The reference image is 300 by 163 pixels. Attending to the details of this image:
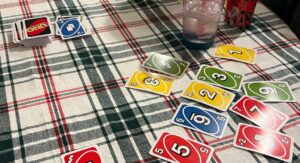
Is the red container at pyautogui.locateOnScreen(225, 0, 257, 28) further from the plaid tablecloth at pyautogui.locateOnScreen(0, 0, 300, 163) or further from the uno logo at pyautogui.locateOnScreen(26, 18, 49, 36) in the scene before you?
the uno logo at pyautogui.locateOnScreen(26, 18, 49, 36)

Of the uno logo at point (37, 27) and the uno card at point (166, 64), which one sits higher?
the uno logo at point (37, 27)

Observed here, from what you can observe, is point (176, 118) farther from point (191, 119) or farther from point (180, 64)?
point (180, 64)

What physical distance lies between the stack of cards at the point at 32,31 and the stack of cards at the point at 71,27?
0.04 m

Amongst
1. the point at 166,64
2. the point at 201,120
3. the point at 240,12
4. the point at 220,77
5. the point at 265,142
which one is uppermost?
the point at 240,12

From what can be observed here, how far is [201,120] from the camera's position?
83 centimetres

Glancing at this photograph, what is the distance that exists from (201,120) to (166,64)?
25cm

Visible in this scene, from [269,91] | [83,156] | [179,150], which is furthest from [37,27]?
[269,91]

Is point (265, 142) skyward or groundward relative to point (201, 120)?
groundward

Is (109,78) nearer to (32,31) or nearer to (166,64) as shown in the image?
(166,64)

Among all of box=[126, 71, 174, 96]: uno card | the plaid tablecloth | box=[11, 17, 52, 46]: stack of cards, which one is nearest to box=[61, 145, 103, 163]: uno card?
the plaid tablecloth

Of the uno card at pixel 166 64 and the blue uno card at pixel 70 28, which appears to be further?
the blue uno card at pixel 70 28

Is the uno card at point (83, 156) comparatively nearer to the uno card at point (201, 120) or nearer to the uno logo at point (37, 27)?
the uno card at point (201, 120)

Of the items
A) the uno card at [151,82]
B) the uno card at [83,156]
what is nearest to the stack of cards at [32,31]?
the uno card at [151,82]

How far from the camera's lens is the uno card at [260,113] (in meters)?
0.83
